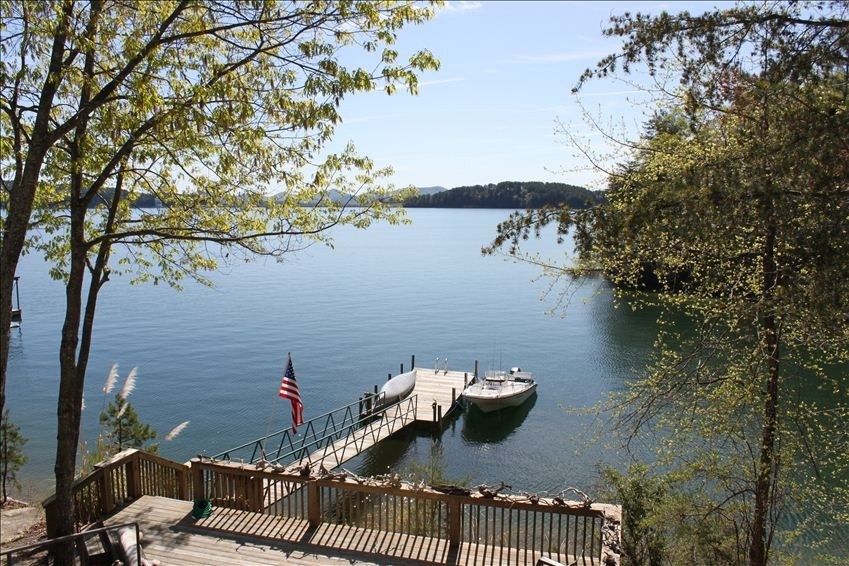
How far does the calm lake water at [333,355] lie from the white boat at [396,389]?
81.1 inches

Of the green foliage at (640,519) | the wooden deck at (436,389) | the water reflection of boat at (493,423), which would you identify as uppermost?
the green foliage at (640,519)

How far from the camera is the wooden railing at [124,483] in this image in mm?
8938

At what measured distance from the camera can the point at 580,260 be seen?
9.41 metres

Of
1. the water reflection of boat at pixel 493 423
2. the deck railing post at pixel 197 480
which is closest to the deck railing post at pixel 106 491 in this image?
the deck railing post at pixel 197 480

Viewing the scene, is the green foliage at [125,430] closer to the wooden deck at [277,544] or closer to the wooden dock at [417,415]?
the wooden dock at [417,415]

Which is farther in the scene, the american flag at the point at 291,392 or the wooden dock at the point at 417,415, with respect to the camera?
the wooden dock at the point at 417,415

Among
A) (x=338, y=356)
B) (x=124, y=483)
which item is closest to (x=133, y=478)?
(x=124, y=483)

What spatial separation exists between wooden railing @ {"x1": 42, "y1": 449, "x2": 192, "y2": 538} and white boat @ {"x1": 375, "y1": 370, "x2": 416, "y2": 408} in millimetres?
15471

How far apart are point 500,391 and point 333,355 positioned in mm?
11715

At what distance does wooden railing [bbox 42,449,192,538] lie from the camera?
A: 8.94 m

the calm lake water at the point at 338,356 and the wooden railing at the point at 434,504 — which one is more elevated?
the wooden railing at the point at 434,504

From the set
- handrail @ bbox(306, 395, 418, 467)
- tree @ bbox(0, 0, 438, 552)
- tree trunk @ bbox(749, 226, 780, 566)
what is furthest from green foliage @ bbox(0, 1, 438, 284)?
handrail @ bbox(306, 395, 418, 467)

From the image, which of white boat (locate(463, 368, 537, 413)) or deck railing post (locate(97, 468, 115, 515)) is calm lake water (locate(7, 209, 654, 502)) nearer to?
white boat (locate(463, 368, 537, 413))

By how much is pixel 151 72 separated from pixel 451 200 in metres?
171
